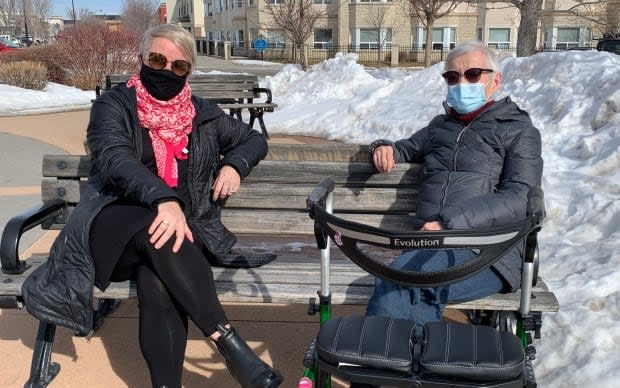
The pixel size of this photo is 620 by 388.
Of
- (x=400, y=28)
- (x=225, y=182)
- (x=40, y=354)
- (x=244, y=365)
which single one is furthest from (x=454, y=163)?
(x=400, y=28)

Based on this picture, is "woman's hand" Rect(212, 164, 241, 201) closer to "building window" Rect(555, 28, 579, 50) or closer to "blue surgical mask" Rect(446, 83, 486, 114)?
"blue surgical mask" Rect(446, 83, 486, 114)

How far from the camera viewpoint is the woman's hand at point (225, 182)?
128 inches

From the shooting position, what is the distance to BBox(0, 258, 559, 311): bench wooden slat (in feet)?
9.09

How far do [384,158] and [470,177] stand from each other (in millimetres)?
562

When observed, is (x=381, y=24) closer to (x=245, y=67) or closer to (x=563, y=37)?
(x=245, y=67)

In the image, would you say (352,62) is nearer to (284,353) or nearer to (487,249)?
(284,353)

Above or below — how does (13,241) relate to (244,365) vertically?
above

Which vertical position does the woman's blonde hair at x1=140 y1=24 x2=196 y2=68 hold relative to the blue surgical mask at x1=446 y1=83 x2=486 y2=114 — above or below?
above

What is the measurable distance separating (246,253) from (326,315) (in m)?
0.87

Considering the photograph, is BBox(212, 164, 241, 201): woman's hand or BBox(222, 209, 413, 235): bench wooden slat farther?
BBox(222, 209, 413, 235): bench wooden slat

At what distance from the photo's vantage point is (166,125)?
3203 millimetres

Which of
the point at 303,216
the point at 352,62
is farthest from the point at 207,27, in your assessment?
the point at 303,216

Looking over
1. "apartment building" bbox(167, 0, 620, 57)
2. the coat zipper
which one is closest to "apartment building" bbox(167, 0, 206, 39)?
"apartment building" bbox(167, 0, 620, 57)

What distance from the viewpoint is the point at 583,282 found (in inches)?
150
